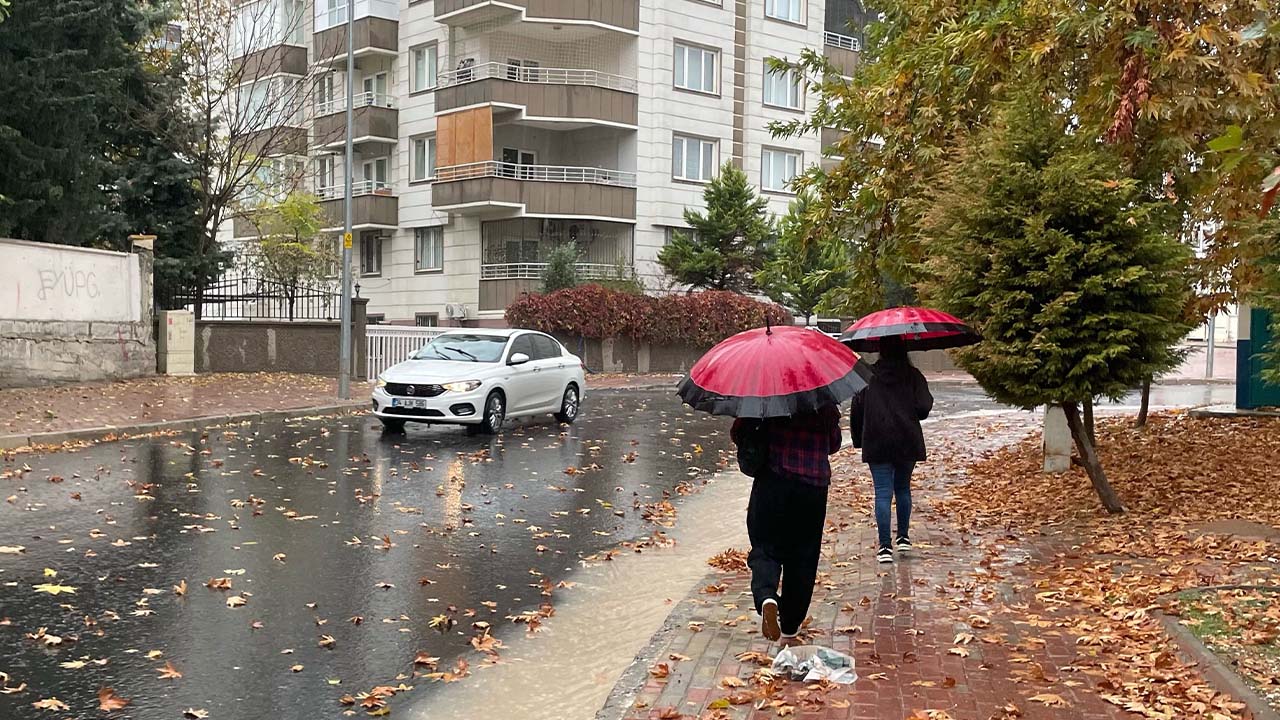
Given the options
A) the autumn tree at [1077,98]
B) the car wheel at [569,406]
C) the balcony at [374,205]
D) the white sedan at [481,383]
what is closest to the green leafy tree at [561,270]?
the balcony at [374,205]

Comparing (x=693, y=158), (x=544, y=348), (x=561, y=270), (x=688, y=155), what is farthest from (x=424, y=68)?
(x=544, y=348)

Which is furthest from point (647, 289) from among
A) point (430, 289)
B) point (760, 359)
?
point (760, 359)

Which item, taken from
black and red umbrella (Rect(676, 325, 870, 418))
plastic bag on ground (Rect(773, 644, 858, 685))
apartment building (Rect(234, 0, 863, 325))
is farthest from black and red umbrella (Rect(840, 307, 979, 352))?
apartment building (Rect(234, 0, 863, 325))

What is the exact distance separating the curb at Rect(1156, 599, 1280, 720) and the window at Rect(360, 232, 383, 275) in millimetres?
37963

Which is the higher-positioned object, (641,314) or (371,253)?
(371,253)

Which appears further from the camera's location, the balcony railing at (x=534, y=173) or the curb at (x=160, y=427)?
the balcony railing at (x=534, y=173)

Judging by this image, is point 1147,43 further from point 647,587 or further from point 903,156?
point 647,587

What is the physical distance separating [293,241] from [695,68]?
14.7 metres

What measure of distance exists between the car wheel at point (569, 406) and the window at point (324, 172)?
27318 mm

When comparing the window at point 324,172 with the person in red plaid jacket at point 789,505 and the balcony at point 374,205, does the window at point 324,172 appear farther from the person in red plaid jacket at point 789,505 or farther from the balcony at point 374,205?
the person in red plaid jacket at point 789,505

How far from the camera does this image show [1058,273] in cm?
940

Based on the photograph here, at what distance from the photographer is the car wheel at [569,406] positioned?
19.4 meters

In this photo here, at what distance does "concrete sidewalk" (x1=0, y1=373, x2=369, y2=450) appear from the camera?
51.8ft

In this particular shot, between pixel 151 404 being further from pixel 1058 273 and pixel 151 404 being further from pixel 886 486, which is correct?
pixel 1058 273
